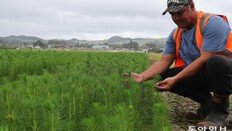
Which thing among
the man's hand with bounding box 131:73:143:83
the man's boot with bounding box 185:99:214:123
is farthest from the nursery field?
the man's boot with bounding box 185:99:214:123

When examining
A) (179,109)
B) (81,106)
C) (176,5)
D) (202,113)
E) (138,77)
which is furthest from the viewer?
(179,109)

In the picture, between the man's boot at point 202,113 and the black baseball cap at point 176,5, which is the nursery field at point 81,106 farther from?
the black baseball cap at point 176,5

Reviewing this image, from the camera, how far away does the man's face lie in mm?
4859

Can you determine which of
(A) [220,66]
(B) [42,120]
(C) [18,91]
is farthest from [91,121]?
(A) [220,66]

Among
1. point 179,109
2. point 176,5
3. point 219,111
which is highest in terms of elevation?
point 176,5

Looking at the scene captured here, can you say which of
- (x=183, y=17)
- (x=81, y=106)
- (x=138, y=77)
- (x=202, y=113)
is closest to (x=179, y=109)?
(x=202, y=113)

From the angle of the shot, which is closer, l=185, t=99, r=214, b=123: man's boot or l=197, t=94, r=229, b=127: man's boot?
l=197, t=94, r=229, b=127: man's boot

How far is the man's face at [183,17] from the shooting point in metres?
4.86

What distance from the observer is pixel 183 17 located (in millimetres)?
4902

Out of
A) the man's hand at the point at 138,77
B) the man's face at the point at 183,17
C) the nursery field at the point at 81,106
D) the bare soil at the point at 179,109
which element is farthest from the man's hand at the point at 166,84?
the man's face at the point at 183,17

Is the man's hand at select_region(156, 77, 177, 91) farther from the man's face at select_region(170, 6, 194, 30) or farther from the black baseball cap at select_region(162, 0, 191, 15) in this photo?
the black baseball cap at select_region(162, 0, 191, 15)

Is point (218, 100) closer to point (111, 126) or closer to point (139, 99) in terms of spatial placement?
point (139, 99)

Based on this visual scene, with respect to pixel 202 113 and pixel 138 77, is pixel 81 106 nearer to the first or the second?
pixel 138 77

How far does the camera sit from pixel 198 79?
17.4 feet
